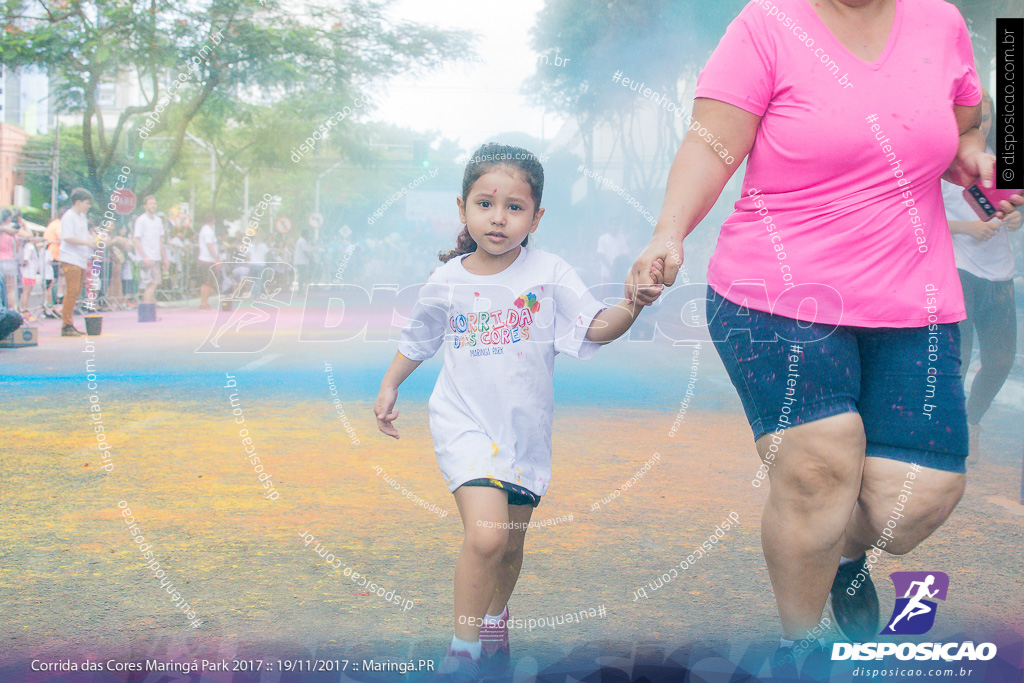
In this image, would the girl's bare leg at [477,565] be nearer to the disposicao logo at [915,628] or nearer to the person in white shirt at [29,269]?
the disposicao logo at [915,628]

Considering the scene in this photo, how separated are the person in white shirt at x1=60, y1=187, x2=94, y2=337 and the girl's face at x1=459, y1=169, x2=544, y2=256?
904 cm

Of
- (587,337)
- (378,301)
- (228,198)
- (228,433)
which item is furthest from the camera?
(228,198)

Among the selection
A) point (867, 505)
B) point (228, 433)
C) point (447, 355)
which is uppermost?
point (447, 355)

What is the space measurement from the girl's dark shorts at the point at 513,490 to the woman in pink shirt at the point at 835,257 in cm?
58

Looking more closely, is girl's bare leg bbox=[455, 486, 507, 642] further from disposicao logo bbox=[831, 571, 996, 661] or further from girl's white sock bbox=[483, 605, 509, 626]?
disposicao logo bbox=[831, 571, 996, 661]

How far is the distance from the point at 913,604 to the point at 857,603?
0.59 feet

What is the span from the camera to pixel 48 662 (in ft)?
6.54

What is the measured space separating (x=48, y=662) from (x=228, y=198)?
28882 millimetres

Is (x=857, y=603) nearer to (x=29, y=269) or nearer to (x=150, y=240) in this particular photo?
(x=150, y=240)

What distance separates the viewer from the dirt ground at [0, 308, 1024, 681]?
2275 mm

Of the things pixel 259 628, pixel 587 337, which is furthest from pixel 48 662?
pixel 587 337

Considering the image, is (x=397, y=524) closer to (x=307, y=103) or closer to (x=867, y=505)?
(x=867, y=505)

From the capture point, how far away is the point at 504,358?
220 cm

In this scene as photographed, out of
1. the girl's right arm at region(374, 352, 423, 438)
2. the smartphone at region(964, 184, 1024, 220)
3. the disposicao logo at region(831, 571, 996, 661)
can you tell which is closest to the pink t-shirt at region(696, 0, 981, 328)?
the smartphone at region(964, 184, 1024, 220)
